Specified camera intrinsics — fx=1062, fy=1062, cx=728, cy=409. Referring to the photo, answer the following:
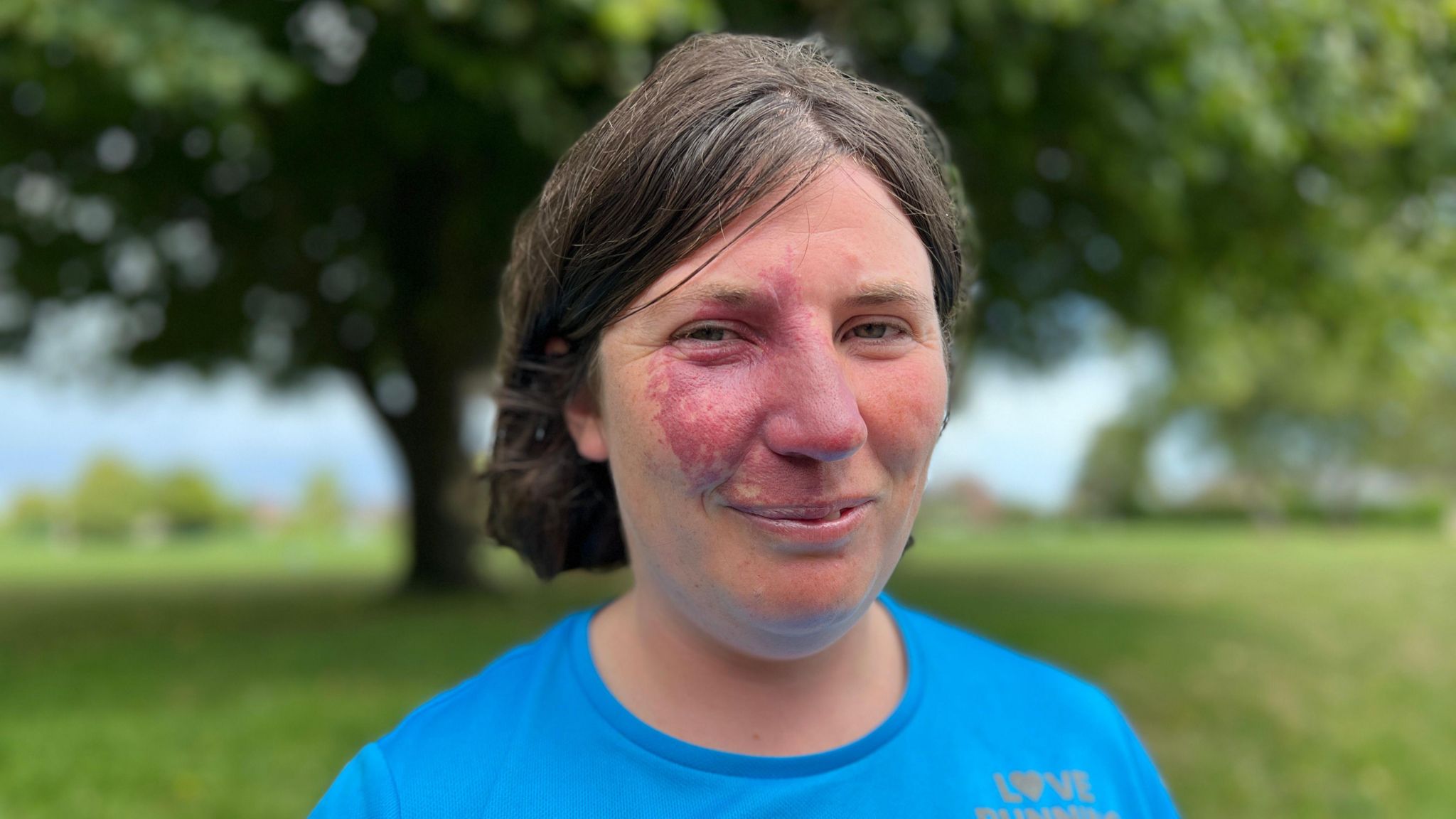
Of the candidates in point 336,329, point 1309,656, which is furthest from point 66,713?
point 1309,656

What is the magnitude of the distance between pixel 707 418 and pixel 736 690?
440 mm

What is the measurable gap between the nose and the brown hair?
0.73 ft

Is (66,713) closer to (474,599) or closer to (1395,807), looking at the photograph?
(474,599)

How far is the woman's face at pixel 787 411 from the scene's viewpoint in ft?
4.53

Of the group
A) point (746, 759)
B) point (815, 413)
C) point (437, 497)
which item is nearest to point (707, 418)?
point (815, 413)

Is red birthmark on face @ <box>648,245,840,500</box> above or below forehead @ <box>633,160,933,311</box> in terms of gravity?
below

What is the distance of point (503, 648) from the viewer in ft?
26.8

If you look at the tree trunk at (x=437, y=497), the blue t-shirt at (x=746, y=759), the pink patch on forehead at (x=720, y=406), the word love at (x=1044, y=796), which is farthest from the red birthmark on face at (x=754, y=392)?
the tree trunk at (x=437, y=497)

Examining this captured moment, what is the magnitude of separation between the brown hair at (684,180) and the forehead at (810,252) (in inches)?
0.8

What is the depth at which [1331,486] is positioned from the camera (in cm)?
4353

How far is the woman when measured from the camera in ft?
4.58

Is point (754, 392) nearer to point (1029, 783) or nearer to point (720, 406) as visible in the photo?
point (720, 406)

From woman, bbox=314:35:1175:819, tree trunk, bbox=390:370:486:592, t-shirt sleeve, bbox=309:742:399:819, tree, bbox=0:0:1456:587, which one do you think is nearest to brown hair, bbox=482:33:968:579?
woman, bbox=314:35:1175:819

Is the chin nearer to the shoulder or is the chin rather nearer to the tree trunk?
the shoulder
